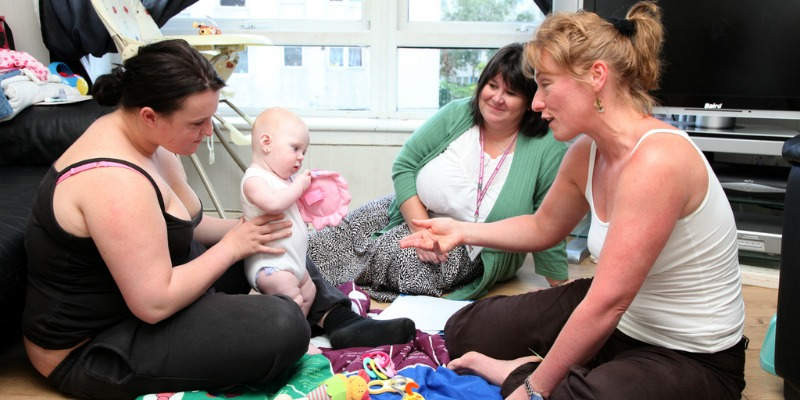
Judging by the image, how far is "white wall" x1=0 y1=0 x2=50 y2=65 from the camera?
335cm

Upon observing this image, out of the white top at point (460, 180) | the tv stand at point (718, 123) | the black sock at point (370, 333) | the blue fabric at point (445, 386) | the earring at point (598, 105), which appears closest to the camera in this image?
the earring at point (598, 105)

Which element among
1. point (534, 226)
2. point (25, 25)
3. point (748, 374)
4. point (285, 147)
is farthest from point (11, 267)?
point (25, 25)

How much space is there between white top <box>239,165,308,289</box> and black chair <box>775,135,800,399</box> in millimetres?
1194

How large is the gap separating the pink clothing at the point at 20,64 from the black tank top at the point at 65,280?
5.19 ft

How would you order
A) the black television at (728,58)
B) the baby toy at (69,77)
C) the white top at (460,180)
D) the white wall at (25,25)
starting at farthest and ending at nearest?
the white wall at (25,25) → the baby toy at (69,77) → the black television at (728,58) → the white top at (460,180)

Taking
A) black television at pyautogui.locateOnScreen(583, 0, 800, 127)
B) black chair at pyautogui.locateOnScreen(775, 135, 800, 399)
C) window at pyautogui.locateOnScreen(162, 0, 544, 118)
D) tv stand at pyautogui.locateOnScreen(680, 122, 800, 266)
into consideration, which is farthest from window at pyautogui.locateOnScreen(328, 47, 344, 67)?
black chair at pyautogui.locateOnScreen(775, 135, 800, 399)

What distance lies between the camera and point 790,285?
158 centimetres

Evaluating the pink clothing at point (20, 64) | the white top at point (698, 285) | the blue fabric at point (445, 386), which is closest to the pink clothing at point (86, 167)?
the blue fabric at point (445, 386)

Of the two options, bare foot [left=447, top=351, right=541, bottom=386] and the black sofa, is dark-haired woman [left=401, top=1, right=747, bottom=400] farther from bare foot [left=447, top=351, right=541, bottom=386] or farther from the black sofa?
the black sofa

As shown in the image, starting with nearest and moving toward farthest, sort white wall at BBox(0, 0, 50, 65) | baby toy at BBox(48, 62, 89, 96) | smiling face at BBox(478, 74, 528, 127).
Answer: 1. smiling face at BBox(478, 74, 528, 127)
2. baby toy at BBox(48, 62, 89, 96)
3. white wall at BBox(0, 0, 50, 65)

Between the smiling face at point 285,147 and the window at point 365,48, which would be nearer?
the smiling face at point 285,147

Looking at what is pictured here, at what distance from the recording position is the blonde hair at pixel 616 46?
1.36 m

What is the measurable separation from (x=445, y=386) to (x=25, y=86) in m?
1.98

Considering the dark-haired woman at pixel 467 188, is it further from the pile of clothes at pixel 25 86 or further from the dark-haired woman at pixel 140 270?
the pile of clothes at pixel 25 86
